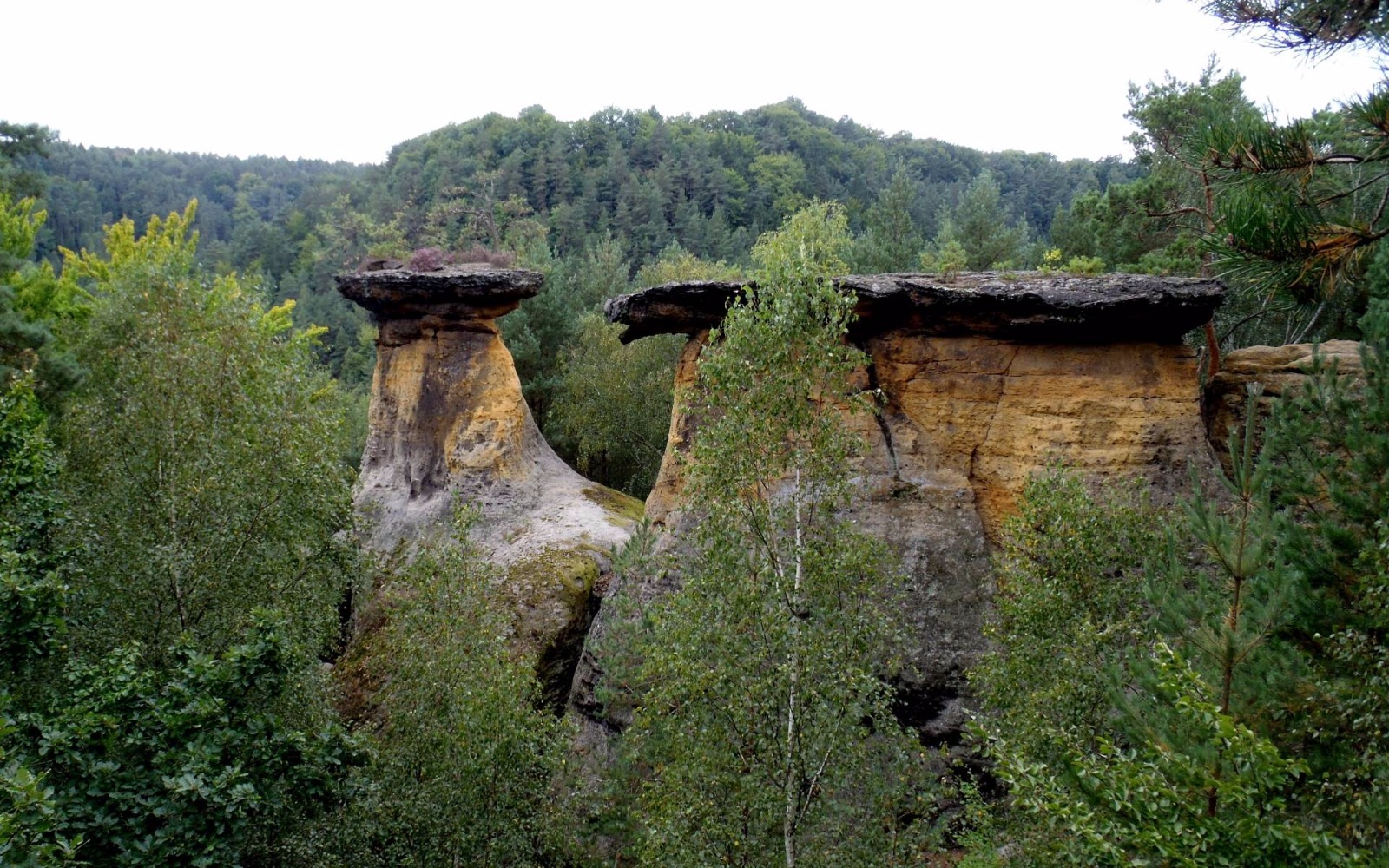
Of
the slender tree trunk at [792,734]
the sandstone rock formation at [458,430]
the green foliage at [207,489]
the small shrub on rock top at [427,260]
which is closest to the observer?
the slender tree trunk at [792,734]

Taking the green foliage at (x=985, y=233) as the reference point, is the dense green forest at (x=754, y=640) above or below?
below

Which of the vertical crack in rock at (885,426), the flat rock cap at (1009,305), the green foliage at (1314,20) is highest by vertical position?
the green foliage at (1314,20)

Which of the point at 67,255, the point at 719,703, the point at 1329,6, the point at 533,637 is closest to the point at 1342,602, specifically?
the point at 1329,6

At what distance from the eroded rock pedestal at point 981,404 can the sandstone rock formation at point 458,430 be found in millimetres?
6151

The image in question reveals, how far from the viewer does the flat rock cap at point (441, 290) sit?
20312 millimetres

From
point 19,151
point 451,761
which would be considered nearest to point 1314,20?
point 451,761

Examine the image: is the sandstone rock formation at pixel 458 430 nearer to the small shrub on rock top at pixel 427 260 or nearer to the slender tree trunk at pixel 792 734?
the small shrub on rock top at pixel 427 260

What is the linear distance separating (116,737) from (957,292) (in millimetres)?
13015

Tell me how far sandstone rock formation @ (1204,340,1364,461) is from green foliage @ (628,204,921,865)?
838 centimetres

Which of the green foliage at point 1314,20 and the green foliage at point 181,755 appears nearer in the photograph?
the green foliage at point 1314,20

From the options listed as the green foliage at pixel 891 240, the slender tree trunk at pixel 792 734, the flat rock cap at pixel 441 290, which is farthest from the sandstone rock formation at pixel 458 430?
the green foliage at pixel 891 240

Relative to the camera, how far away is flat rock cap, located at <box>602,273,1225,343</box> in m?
13.1

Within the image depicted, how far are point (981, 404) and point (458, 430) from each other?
41.1ft

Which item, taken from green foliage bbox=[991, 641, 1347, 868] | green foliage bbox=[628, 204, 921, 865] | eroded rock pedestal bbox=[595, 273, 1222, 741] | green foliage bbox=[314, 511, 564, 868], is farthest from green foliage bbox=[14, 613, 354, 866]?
green foliage bbox=[991, 641, 1347, 868]
